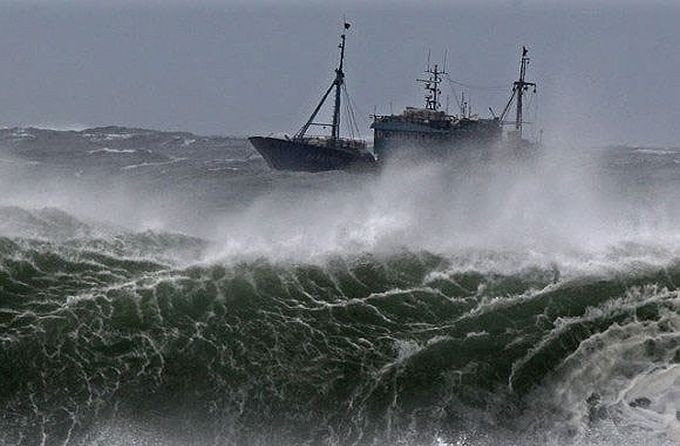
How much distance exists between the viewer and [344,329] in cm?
1884

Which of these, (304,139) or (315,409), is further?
(304,139)

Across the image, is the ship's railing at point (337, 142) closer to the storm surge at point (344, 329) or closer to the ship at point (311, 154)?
the ship at point (311, 154)

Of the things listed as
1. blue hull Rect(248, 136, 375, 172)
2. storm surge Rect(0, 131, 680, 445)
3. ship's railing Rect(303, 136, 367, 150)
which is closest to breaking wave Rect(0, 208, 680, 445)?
storm surge Rect(0, 131, 680, 445)

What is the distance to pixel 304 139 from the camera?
7738 cm

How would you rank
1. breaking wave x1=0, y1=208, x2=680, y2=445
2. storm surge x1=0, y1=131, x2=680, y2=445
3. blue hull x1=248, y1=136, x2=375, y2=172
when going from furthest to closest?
blue hull x1=248, y1=136, x2=375, y2=172 < storm surge x1=0, y1=131, x2=680, y2=445 < breaking wave x1=0, y1=208, x2=680, y2=445

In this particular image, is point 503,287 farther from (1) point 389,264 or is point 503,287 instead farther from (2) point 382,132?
(2) point 382,132

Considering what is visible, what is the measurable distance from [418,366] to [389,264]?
14.7 ft

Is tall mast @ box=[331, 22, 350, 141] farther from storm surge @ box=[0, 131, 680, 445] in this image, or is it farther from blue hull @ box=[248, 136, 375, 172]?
storm surge @ box=[0, 131, 680, 445]

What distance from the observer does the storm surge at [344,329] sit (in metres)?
15.9

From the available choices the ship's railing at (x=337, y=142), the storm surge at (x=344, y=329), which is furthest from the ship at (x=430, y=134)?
the storm surge at (x=344, y=329)

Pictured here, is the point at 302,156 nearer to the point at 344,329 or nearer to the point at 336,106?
the point at 336,106

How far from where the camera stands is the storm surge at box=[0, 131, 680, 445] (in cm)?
1588

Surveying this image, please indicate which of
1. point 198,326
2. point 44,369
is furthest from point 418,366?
point 44,369

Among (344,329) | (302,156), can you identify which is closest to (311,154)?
(302,156)
